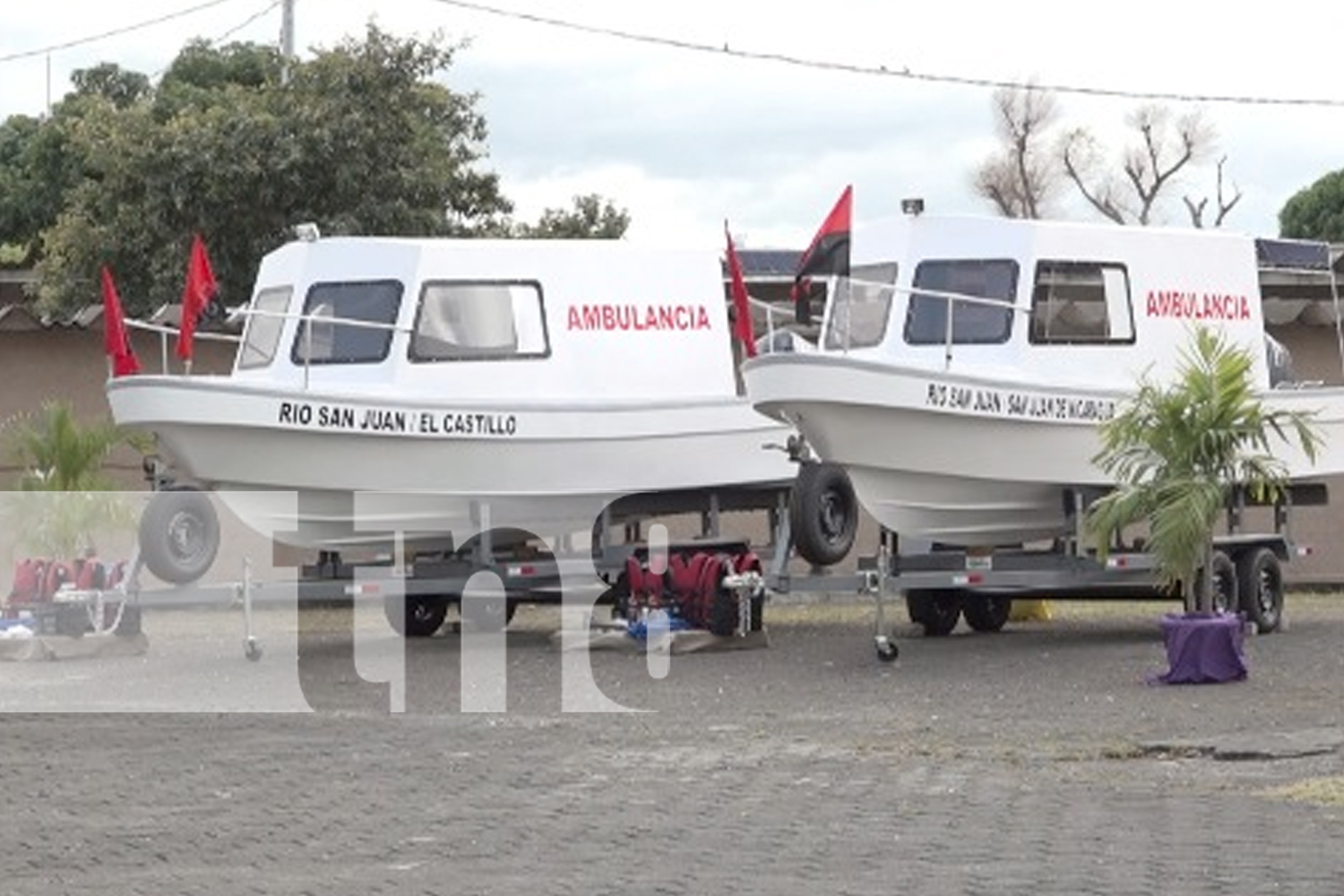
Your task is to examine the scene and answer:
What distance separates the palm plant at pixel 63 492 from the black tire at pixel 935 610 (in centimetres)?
667

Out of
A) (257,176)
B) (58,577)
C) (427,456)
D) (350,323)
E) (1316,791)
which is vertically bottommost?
(1316,791)

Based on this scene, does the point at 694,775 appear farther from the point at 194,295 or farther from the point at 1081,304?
the point at 1081,304

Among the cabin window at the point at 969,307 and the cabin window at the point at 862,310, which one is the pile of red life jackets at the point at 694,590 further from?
the cabin window at the point at 969,307

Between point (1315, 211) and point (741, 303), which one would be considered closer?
point (741, 303)

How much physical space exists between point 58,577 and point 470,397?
3.69m

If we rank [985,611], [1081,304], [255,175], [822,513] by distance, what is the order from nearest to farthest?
[822,513] → [1081,304] → [985,611] → [255,175]

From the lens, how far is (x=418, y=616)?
26281 mm

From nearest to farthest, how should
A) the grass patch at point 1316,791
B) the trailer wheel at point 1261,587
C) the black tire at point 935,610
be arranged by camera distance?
the grass patch at point 1316,791
the trailer wheel at point 1261,587
the black tire at point 935,610

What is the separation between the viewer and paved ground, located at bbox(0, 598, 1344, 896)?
1153 cm

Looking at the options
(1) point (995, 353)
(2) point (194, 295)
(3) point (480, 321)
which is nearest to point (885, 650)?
(1) point (995, 353)

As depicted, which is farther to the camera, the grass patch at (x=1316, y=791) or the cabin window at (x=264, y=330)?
the cabin window at (x=264, y=330)

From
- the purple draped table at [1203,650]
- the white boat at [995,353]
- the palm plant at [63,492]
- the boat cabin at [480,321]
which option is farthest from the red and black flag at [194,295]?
the purple draped table at [1203,650]

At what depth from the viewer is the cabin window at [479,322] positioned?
24.0 m

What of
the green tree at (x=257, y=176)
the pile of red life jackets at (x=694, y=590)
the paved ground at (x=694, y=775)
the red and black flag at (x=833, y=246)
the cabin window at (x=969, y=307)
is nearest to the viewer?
the paved ground at (x=694, y=775)
